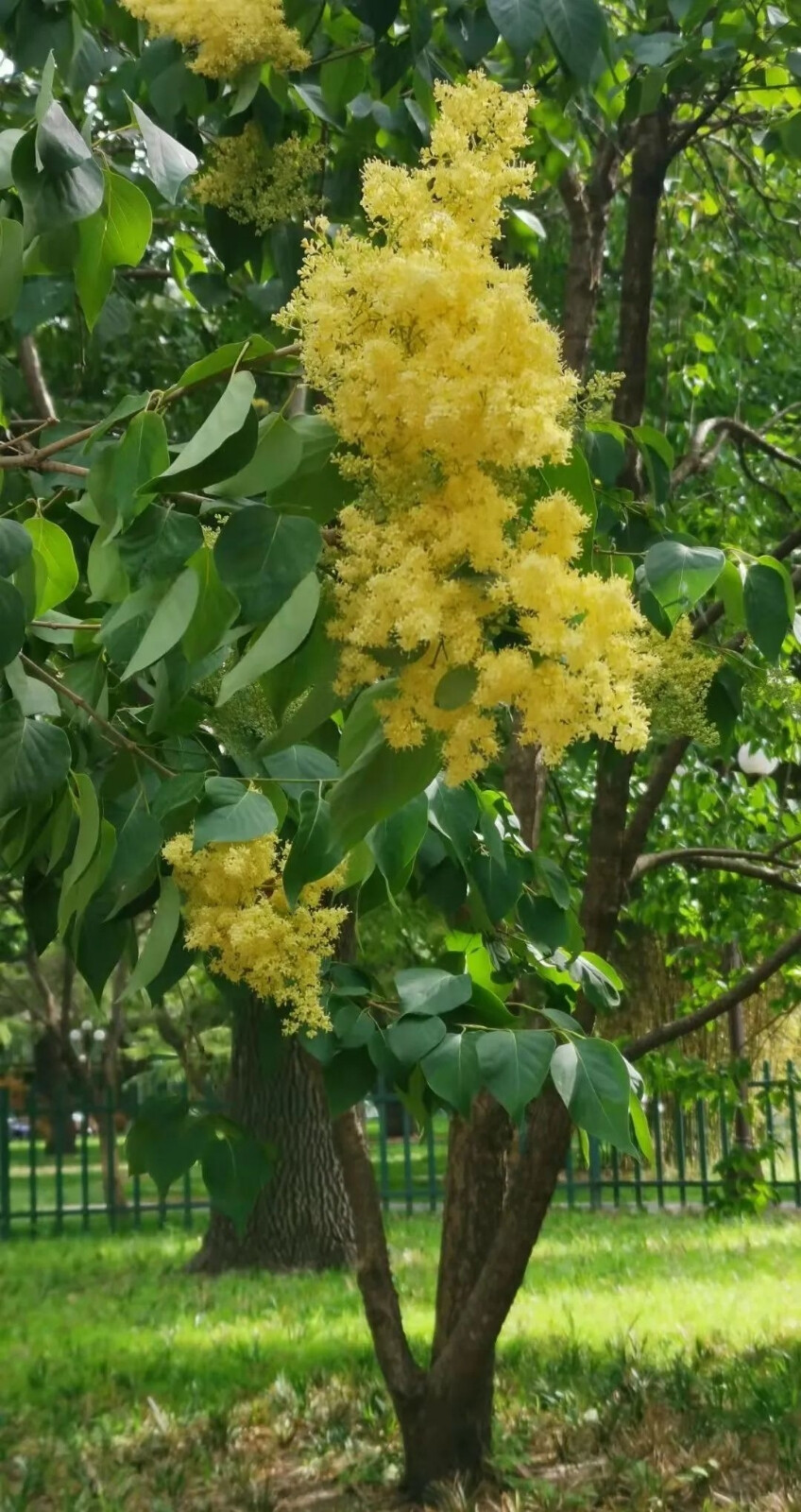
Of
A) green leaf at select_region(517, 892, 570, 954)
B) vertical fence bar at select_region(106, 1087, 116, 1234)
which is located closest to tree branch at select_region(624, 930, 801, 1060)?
green leaf at select_region(517, 892, 570, 954)

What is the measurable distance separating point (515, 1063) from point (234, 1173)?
484mm

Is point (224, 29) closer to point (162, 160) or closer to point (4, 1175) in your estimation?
point (162, 160)

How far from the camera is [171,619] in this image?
5.10ft

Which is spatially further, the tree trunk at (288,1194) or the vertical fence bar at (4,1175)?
the vertical fence bar at (4,1175)

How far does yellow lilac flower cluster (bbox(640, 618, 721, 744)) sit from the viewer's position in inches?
100

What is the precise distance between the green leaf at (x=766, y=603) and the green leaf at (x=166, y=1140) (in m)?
1.15

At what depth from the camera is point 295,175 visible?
9.93 ft

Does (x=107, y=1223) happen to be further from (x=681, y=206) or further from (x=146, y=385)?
(x=681, y=206)

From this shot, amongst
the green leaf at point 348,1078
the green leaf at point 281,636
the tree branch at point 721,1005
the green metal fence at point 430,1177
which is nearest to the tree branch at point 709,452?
the tree branch at point 721,1005

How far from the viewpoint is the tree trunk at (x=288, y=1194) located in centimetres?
962

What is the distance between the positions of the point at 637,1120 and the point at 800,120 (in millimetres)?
2155

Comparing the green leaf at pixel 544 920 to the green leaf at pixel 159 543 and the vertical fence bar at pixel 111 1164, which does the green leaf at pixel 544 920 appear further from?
the vertical fence bar at pixel 111 1164

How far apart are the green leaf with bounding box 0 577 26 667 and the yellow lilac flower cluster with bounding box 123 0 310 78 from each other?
50.6 inches

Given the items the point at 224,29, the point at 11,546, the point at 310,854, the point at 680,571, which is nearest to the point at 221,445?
the point at 11,546
